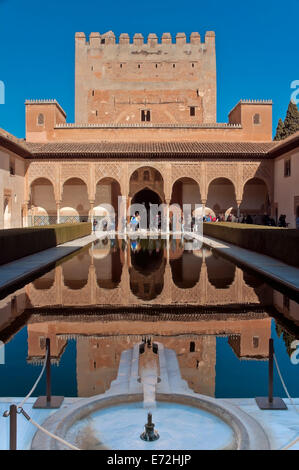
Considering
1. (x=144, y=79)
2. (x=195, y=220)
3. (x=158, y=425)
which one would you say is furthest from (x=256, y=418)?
(x=144, y=79)

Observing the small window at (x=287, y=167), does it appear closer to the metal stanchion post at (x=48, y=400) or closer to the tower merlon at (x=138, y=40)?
the tower merlon at (x=138, y=40)

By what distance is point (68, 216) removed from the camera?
27344mm

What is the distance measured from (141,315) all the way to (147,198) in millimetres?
25098

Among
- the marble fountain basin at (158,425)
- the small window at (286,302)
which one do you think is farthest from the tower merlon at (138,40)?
the marble fountain basin at (158,425)

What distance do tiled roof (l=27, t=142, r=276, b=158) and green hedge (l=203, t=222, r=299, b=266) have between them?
7328 millimetres

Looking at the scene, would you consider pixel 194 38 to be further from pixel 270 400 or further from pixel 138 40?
pixel 270 400

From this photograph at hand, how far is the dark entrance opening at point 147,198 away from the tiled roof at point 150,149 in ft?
15.3

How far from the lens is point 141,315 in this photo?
5.76 meters

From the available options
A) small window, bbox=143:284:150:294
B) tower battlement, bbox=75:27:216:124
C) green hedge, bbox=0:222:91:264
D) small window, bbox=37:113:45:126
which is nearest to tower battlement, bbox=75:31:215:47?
tower battlement, bbox=75:27:216:124

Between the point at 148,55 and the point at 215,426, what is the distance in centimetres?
3419

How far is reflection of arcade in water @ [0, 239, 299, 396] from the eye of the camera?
418 cm

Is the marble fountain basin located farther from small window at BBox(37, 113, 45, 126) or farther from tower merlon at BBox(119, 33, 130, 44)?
tower merlon at BBox(119, 33, 130, 44)
